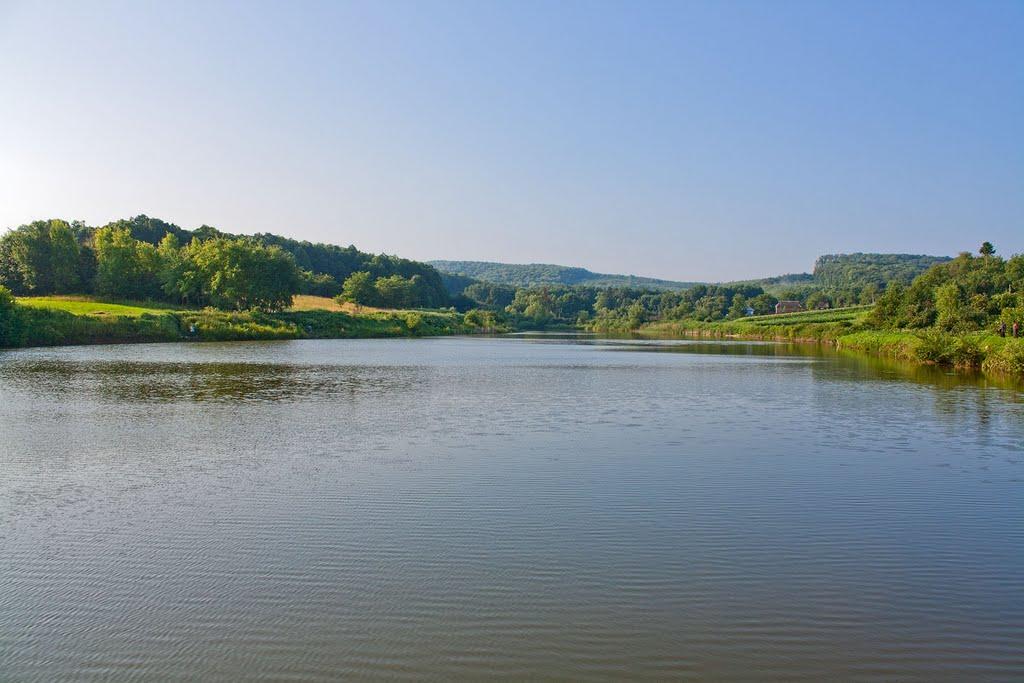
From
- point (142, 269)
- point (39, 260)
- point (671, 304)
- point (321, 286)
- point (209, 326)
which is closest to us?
point (209, 326)

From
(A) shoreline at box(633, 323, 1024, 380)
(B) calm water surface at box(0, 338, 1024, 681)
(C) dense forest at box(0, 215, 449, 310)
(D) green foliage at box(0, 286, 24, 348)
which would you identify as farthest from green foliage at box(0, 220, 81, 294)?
(A) shoreline at box(633, 323, 1024, 380)

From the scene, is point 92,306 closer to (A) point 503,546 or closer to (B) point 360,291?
(B) point 360,291

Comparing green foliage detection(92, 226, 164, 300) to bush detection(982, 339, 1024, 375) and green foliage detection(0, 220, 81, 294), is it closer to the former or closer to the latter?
green foliage detection(0, 220, 81, 294)

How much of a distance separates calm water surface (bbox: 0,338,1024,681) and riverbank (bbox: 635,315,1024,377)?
756 inches

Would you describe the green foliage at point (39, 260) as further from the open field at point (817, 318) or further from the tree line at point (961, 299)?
the open field at point (817, 318)

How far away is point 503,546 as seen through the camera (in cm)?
965

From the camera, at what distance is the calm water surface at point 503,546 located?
22.2 feet

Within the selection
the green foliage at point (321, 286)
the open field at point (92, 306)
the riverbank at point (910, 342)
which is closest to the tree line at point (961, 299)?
the riverbank at point (910, 342)

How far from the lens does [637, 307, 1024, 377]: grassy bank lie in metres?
38.8

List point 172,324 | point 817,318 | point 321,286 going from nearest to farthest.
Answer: point 172,324, point 817,318, point 321,286

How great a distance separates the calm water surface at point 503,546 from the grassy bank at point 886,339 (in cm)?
2012

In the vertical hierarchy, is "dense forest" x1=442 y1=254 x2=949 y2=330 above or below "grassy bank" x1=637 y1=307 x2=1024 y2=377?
above

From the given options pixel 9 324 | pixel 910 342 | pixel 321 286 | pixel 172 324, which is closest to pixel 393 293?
pixel 321 286

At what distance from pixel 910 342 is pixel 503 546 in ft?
160
